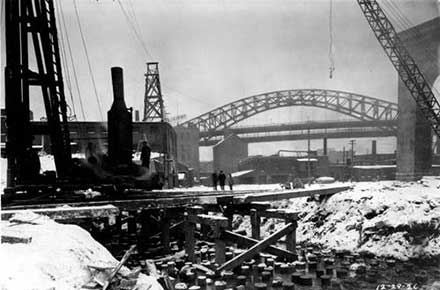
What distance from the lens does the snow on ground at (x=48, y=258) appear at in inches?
161

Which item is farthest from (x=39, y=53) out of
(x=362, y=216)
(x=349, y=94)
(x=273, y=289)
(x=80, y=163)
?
(x=349, y=94)

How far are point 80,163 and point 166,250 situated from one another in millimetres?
3967

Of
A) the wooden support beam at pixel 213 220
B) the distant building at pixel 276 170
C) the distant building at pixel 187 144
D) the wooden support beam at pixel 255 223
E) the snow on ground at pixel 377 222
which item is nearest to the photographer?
the wooden support beam at pixel 213 220

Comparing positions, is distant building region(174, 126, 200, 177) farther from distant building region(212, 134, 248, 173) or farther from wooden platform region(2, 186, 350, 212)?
wooden platform region(2, 186, 350, 212)

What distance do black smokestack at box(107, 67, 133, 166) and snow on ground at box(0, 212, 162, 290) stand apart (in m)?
5.55

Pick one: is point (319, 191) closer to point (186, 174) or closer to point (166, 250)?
point (166, 250)

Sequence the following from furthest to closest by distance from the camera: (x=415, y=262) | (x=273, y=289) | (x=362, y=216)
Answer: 1. (x=362, y=216)
2. (x=415, y=262)
3. (x=273, y=289)

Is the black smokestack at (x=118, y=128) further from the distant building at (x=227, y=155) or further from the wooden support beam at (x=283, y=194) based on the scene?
the distant building at (x=227, y=155)

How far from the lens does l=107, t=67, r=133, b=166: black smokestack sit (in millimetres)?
11633

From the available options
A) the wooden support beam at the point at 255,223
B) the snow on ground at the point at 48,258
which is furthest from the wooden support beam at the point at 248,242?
the snow on ground at the point at 48,258

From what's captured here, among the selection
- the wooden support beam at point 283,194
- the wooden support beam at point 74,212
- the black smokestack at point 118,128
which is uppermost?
the black smokestack at point 118,128

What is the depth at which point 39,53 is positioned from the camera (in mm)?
10945

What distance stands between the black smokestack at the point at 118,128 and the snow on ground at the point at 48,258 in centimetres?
555

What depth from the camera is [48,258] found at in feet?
15.2
